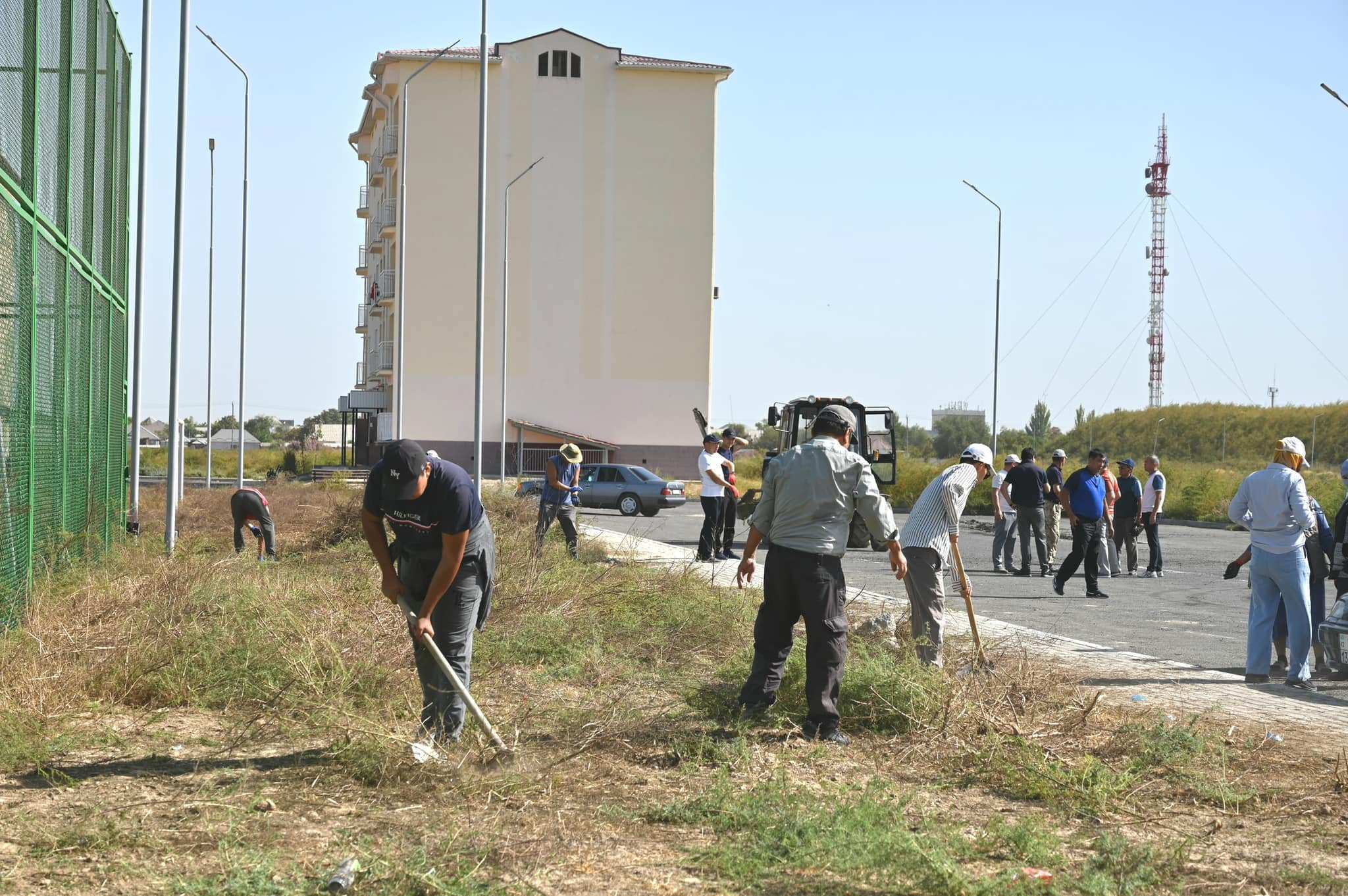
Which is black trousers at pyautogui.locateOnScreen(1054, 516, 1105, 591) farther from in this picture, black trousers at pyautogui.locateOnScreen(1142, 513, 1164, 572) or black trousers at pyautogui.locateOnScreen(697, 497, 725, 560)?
black trousers at pyautogui.locateOnScreen(697, 497, 725, 560)

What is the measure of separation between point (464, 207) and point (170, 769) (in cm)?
4847

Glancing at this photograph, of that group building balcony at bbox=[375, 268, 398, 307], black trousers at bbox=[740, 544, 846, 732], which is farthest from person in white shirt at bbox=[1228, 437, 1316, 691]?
building balcony at bbox=[375, 268, 398, 307]

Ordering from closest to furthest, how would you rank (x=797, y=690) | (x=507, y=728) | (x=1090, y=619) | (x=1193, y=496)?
(x=507, y=728) → (x=797, y=690) → (x=1090, y=619) → (x=1193, y=496)

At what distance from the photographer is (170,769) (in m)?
6.41

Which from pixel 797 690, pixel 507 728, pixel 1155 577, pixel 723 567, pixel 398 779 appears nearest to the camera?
pixel 398 779

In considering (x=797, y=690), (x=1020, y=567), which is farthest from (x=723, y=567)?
(x=797, y=690)

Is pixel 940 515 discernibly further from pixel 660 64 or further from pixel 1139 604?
pixel 660 64

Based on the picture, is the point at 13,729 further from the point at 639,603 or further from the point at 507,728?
the point at 639,603

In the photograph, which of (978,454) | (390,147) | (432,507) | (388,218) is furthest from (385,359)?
(432,507)

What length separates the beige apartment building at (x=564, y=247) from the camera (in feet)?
174

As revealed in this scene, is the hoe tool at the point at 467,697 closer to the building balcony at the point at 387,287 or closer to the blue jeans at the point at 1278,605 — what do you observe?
the blue jeans at the point at 1278,605

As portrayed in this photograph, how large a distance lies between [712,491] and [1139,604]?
5702 millimetres

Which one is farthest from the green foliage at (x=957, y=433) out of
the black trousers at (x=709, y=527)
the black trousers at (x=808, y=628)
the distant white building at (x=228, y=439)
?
the black trousers at (x=808, y=628)

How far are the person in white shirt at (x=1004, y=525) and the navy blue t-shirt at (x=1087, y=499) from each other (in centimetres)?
239
